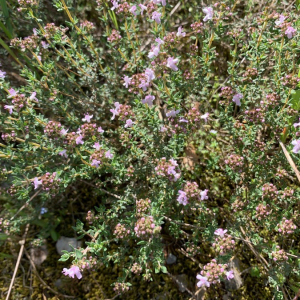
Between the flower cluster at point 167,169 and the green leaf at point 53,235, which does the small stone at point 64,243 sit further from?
the flower cluster at point 167,169

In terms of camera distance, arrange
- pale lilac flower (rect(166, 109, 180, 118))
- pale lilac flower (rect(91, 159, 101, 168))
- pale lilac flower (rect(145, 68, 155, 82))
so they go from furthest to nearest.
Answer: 1. pale lilac flower (rect(166, 109, 180, 118))
2. pale lilac flower (rect(145, 68, 155, 82))
3. pale lilac flower (rect(91, 159, 101, 168))

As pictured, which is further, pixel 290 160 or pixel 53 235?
pixel 53 235

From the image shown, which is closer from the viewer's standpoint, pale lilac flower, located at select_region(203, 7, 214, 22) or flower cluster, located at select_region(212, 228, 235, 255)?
flower cluster, located at select_region(212, 228, 235, 255)

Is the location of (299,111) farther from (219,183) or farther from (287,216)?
(219,183)

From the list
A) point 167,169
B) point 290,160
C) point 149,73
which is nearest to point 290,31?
point 290,160

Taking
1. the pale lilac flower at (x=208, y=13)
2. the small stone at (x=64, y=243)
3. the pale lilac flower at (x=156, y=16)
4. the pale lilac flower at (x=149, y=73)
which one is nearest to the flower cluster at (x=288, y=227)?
the pale lilac flower at (x=149, y=73)

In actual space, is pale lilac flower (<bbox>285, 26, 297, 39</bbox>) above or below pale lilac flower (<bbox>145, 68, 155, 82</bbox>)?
above

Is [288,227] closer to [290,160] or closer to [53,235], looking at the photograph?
[290,160]

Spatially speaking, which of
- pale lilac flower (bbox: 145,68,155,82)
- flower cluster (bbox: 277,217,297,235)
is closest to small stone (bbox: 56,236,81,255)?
pale lilac flower (bbox: 145,68,155,82)

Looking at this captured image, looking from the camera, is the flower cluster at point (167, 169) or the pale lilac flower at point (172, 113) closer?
the flower cluster at point (167, 169)

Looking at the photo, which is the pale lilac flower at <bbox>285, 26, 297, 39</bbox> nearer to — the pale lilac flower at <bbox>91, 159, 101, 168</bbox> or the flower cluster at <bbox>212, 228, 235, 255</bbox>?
the flower cluster at <bbox>212, 228, 235, 255</bbox>

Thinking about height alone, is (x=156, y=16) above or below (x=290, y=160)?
above

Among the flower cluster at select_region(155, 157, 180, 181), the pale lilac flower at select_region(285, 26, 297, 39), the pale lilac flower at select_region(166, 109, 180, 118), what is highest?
the pale lilac flower at select_region(285, 26, 297, 39)

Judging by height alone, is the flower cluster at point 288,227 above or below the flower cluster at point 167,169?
below
